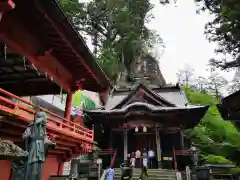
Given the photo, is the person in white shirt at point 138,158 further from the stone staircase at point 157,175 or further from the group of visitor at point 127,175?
the group of visitor at point 127,175

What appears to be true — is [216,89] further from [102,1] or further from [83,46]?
[83,46]

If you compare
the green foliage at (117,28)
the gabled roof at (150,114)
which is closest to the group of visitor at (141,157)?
the gabled roof at (150,114)

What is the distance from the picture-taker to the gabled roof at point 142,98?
851 inches

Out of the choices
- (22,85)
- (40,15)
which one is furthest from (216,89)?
(40,15)

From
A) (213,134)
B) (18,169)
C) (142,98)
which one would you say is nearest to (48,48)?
(18,169)

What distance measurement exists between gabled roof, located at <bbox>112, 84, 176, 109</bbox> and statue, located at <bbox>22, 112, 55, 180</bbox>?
16.8 m

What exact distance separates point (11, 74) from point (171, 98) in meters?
16.7

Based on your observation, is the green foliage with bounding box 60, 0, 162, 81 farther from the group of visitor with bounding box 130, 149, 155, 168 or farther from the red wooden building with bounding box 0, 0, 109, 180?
the red wooden building with bounding box 0, 0, 109, 180

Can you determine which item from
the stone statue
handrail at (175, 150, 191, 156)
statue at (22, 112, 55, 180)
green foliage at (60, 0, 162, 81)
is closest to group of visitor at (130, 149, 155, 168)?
handrail at (175, 150, 191, 156)

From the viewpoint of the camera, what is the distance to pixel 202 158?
738 inches

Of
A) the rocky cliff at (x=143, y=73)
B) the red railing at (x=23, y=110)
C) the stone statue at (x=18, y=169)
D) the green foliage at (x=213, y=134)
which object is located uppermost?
the rocky cliff at (x=143, y=73)

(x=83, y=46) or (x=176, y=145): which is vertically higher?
(x=83, y=46)

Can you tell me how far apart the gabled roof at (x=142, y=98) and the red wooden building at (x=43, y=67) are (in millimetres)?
9560

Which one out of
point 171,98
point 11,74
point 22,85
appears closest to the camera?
point 11,74
